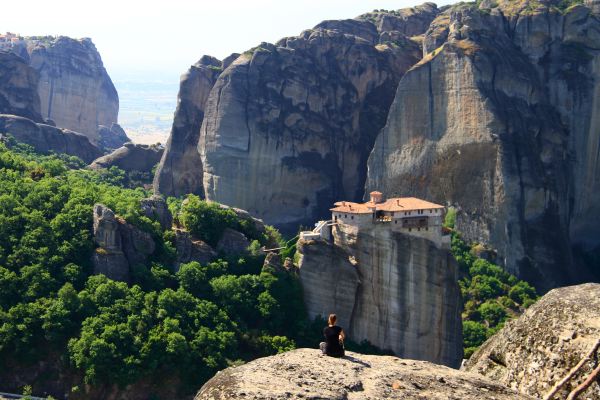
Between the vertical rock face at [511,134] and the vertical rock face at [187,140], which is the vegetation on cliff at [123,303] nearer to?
the vertical rock face at [511,134]

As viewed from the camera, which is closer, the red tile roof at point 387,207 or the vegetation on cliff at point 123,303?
the vegetation on cliff at point 123,303

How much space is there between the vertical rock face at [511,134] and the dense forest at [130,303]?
10.9 metres

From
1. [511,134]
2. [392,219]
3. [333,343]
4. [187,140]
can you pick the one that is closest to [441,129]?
[511,134]

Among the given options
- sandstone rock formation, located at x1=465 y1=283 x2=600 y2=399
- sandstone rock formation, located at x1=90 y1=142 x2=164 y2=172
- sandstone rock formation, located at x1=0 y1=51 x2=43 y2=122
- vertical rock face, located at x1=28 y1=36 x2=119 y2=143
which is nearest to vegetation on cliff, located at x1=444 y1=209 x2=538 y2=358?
sandstone rock formation, located at x1=90 y1=142 x2=164 y2=172

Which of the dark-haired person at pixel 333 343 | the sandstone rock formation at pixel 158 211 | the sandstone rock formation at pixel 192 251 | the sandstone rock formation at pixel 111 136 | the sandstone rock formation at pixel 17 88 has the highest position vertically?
the sandstone rock formation at pixel 17 88

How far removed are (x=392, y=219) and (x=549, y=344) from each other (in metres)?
38.4

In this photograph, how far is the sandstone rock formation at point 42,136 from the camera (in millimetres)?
81188

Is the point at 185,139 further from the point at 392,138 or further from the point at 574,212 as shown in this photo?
the point at 574,212

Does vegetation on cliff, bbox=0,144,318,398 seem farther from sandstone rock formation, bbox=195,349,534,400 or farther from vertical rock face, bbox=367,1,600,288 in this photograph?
sandstone rock formation, bbox=195,349,534,400

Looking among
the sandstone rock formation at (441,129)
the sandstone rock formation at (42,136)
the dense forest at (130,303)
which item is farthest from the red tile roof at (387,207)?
Result: the sandstone rock formation at (42,136)

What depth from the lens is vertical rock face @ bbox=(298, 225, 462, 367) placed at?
46344 millimetres

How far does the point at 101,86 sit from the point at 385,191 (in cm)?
7240

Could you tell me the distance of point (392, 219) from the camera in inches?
1857

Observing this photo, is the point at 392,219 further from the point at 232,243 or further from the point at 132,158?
the point at 132,158
